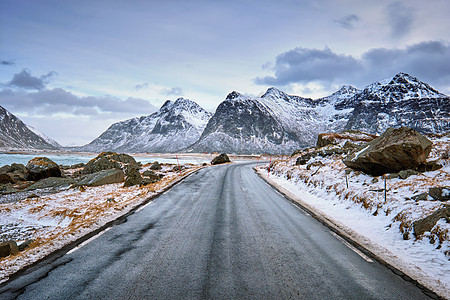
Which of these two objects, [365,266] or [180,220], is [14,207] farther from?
[365,266]

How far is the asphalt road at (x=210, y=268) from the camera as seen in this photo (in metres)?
3.24

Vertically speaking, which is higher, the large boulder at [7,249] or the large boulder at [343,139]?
the large boulder at [343,139]

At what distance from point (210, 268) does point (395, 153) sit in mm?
9188

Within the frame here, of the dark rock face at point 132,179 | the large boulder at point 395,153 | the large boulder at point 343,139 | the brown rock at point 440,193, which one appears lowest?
the dark rock face at point 132,179

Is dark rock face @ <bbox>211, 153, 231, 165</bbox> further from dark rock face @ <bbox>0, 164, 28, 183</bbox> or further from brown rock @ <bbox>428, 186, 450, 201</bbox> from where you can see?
brown rock @ <bbox>428, 186, 450, 201</bbox>

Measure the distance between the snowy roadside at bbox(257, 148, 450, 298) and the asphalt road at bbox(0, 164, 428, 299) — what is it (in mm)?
590

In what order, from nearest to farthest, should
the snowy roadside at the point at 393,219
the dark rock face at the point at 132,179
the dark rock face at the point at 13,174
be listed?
the snowy roadside at the point at 393,219 < the dark rock face at the point at 132,179 < the dark rock face at the point at 13,174

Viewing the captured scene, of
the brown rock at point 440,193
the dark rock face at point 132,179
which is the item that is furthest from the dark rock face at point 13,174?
the brown rock at point 440,193

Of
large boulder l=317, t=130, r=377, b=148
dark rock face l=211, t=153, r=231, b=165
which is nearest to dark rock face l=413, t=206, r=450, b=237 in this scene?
large boulder l=317, t=130, r=377, b=148

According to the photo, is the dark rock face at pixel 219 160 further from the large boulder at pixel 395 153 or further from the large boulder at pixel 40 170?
the large boulder at pixel 395 153

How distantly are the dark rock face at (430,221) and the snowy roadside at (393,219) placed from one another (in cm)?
11

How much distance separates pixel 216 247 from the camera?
4.78 m

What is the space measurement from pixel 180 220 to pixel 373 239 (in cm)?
507

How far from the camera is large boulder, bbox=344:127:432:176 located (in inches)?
356
